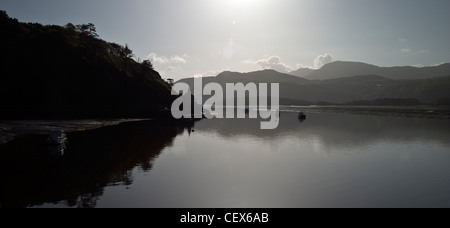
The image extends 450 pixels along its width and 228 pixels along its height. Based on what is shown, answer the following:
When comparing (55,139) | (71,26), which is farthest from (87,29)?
(55,139)

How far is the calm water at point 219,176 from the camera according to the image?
23391 mm

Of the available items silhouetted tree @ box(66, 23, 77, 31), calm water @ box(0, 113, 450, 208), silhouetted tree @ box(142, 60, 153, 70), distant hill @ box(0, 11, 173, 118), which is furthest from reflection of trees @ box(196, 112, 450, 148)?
silhouetted tree @ box(66, 23, 77, 31)

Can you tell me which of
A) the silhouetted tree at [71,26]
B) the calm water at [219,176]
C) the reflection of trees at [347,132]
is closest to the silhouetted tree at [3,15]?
the silhouetted tree at [71,26]

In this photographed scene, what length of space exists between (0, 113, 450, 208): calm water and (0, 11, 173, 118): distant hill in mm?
62706

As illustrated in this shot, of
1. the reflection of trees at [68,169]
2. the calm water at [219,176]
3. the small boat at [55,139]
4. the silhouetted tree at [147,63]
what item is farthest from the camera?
the silhouetted tree at [147,63]

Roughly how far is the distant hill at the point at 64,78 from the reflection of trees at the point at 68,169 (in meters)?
59.6

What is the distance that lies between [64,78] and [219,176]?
11234cm

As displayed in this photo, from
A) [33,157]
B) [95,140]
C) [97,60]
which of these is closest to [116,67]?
[97,60]

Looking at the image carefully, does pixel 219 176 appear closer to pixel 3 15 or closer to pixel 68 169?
pixel 68 169

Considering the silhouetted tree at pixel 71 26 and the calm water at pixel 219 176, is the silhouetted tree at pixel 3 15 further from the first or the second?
the calm water at pixel 219 176

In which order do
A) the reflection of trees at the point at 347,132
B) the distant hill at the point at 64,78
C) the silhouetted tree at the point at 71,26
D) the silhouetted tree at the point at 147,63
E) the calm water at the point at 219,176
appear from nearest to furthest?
the calm water at the point at 219,176 → the reflection of trees at the point at 347,132 → the distant hill at the point at 64,78 → the silhouetted tree at the point at 71,26 → the silhouetted tree at the point at 147,63

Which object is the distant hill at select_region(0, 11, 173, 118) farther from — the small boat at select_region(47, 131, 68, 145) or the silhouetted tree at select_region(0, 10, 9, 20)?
the small boat at select_region(47, 131, 68, 145)

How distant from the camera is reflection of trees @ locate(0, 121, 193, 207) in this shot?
2300 cm
